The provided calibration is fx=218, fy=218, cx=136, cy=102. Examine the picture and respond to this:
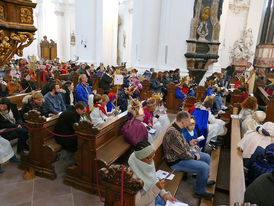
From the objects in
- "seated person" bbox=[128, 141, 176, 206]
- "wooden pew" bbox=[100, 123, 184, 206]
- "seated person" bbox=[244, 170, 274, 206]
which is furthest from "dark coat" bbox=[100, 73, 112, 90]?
"seated person" bbox=[244, 170, 274, 206]

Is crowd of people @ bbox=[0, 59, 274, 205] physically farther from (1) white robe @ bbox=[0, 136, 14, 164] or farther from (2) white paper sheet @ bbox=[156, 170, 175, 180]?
(2) white paper sheet @ bbox=[156, 170, 175, 180]

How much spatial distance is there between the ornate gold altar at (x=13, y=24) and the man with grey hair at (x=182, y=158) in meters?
2.36

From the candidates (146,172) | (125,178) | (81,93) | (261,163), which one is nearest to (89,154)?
(146,172)

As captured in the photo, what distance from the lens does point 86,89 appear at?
6457mm

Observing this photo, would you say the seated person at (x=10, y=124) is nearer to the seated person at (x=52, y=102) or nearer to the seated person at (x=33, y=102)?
the seated person at (x=33, y=102)

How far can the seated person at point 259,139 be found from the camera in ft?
12.2

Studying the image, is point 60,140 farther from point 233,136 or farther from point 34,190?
point 233,136

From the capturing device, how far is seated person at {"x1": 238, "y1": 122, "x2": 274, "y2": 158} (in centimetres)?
371

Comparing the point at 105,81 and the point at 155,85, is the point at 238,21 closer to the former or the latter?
the point at 155,85

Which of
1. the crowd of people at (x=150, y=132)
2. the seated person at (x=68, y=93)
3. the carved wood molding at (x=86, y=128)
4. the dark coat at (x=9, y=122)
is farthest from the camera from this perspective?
the seated person at (x=68, y=93)

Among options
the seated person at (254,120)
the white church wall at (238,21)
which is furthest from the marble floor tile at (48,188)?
the white church wall at (238,21)

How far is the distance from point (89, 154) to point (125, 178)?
181cm

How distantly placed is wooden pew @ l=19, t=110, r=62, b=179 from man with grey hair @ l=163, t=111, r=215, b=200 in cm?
206

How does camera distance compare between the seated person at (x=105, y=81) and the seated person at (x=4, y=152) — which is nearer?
the seated person at (x=4, y=152)
